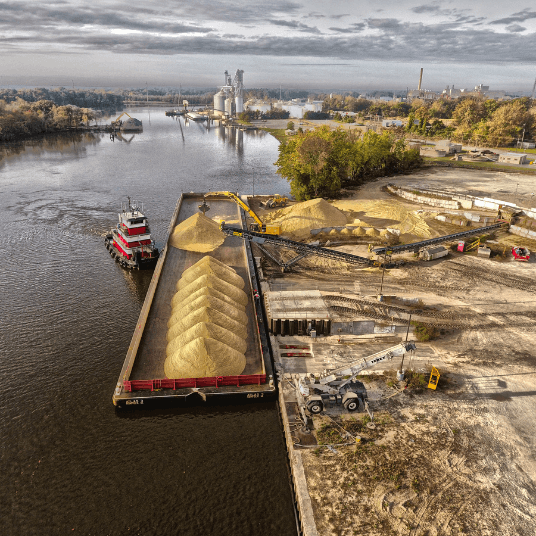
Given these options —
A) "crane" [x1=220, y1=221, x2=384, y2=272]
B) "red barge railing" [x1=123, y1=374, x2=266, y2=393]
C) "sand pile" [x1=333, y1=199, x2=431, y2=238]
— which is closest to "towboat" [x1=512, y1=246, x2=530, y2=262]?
"sand pile" [x1=333, y1=199, x2=431, y2=238]

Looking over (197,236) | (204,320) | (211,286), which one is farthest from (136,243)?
(204,320)

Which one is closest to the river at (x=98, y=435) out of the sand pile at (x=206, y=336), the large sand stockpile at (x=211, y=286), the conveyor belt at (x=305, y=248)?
the sand pile at (x=206, y=336)

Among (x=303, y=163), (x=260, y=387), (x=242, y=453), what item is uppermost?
(x=303, y=163)

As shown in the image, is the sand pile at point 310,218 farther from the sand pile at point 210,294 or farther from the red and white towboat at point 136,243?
the sand pile at point 210,294

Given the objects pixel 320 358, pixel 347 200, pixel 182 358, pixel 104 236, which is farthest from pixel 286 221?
pixel 182 358

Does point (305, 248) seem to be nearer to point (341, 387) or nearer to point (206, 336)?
point (206, 336)

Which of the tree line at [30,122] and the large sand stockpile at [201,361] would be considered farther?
the tree line at [30,122]

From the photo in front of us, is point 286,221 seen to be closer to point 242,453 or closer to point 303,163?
point 303,163
